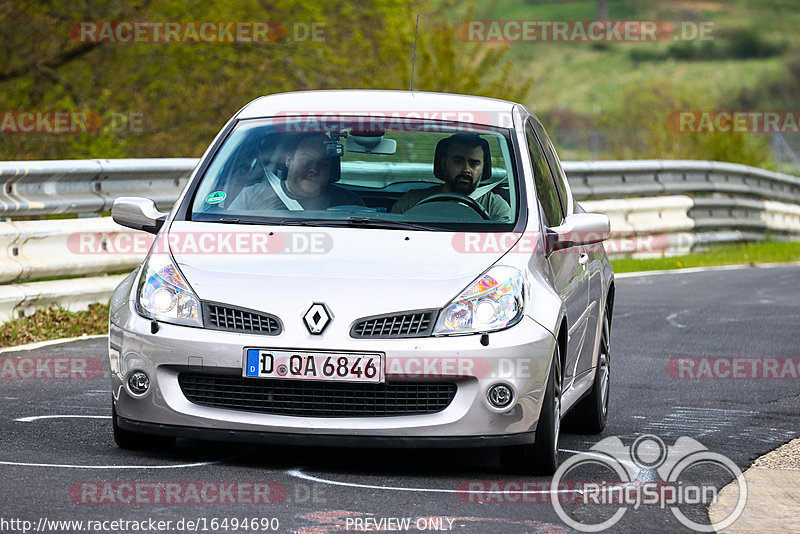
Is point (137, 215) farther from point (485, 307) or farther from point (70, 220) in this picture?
point (70, 220)

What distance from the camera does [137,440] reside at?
6297 millimetres

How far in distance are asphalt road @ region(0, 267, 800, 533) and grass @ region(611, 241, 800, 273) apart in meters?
7.55

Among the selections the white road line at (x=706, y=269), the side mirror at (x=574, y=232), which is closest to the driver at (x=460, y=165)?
the side mirror at (x=574, y=232)

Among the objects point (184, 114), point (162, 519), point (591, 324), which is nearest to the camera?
point (162, 519)

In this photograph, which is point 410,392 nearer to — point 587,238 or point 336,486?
point 336,486

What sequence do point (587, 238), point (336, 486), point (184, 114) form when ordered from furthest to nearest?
point (184, 114) < point (587, 238) < point (336, 486)

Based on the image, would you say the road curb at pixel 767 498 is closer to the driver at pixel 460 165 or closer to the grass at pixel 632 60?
the driver at pixel 460 165

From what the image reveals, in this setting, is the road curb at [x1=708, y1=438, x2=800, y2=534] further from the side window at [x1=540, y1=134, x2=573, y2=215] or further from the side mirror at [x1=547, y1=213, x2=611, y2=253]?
the side window at [x1=540, y1=134, x2=573, y2=215]

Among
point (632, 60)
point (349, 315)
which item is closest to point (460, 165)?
point (349, 315)

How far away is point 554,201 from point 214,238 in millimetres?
1768

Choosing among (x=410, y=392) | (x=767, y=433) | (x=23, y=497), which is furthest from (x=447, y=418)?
(x=767, y=433)

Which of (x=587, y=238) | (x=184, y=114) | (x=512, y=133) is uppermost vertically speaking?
(x=512, y=133)

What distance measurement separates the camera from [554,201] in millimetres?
7246

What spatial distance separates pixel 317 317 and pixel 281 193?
3.95ft
